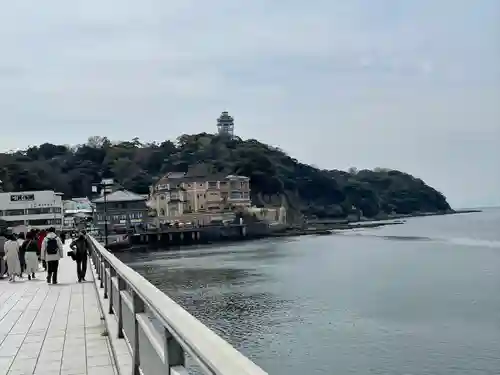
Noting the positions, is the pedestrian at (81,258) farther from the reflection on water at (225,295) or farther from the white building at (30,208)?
the white building at (30,208)

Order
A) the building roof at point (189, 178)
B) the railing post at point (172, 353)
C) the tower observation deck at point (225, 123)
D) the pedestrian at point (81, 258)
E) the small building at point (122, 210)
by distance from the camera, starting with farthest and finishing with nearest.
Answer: the tower observation deck at point (225, 123), the building roof at point (189, 178), the small building at point (122, 210), the pedestrian at point (81, 258), the railing post at point (172, 353)

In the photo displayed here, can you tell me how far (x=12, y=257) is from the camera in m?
13.9

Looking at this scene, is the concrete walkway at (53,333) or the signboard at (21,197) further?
the signboard at (21,197)

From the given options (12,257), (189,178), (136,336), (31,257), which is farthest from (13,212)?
(136,336)

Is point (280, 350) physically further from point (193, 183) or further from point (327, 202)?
point (327, 202)

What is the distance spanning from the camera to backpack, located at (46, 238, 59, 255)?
12562 mm

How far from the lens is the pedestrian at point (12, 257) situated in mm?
13734

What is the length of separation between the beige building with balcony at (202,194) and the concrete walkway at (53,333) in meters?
81.0

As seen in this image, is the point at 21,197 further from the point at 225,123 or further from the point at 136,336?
the point at 136,336

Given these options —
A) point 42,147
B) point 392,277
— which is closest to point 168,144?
point 42,147

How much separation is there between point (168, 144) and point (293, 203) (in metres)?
24.7

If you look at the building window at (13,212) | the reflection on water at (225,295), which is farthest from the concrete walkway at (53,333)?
the building window at (13,212)

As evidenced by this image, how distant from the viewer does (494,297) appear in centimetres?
2489

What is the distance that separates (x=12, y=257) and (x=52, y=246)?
1684 mm
